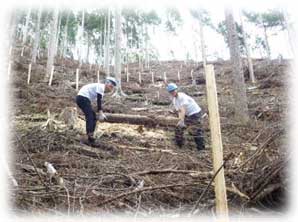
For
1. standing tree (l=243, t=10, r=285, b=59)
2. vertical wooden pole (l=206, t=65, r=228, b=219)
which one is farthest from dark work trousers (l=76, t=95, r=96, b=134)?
standing tree (l=243, t=10, r=285, b=59)

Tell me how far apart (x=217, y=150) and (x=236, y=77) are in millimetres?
5784

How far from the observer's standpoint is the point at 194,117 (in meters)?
6.26

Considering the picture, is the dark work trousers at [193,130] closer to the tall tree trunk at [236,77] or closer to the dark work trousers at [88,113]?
the dark work trousers at [88,113]

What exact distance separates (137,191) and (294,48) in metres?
20.9

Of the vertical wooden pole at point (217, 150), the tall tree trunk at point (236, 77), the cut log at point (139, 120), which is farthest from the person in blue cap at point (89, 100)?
the tall tree trunk at point (236, 77)

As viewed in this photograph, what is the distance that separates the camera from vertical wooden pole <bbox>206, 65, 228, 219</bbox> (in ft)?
9.40

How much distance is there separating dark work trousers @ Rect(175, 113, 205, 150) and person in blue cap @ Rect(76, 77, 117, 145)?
1447 millimetres

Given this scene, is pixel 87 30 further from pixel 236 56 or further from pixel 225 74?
pixel 236 56

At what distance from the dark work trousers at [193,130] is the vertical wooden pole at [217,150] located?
8.70 ft

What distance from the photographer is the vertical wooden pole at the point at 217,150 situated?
287 centimetres

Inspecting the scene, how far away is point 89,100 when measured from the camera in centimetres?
602

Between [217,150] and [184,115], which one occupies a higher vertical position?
[184,115]

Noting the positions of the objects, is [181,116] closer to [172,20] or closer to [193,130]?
[193,130]

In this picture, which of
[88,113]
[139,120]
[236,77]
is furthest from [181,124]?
[236,77]
